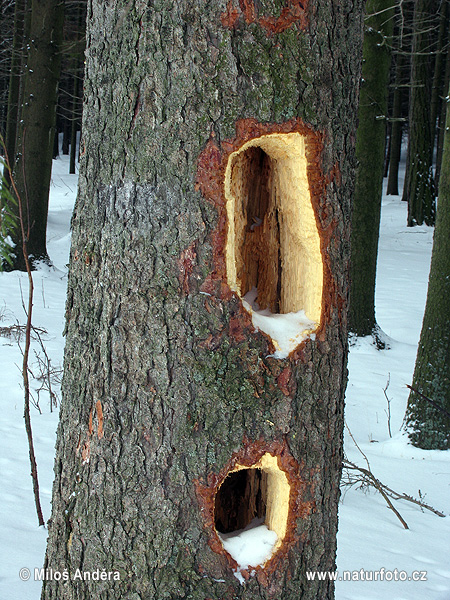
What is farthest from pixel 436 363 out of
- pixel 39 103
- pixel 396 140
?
pixel 396 140

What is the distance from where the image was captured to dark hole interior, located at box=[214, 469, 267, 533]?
6.02 feet

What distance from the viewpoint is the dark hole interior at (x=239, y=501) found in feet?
6.02

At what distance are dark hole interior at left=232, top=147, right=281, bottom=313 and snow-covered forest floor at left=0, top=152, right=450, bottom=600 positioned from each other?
150 centimetres

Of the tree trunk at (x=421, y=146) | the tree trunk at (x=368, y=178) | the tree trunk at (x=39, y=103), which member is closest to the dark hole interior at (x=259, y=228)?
the tree trunk at (x=368, y=178)

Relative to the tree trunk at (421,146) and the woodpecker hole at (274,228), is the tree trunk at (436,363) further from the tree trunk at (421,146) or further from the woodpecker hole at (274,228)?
the tree trunk at (421,146)

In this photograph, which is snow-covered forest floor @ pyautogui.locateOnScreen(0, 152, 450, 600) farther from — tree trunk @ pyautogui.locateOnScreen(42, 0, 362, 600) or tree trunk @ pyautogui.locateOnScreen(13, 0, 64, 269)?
tree trunk @ pyautogui.locateOnScreen(13, 0, 64, 269)

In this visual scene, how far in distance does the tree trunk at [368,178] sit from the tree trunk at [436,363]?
2.33 m

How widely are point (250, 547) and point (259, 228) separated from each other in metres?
1.00

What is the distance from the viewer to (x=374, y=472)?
3982 millimetres

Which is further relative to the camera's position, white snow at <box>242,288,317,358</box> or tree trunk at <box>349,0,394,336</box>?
tree trunk at <box>349,0,394,336</box>

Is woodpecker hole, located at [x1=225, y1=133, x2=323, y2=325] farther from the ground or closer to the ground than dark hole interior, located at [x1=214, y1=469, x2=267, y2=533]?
farther from the ground

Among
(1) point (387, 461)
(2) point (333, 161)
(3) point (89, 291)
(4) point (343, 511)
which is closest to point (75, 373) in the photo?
(3) point (89, 291)

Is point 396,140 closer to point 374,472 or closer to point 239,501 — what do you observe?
point 374,472

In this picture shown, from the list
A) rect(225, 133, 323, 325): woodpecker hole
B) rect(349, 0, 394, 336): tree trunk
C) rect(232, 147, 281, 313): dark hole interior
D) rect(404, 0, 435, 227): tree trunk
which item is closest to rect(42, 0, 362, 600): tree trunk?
rect(225, 133, 323, 325): woodpecker hole
